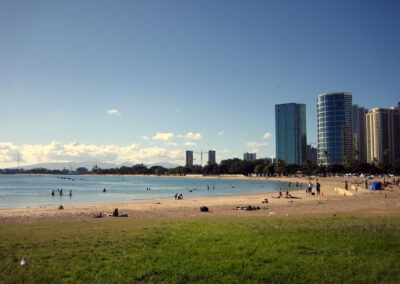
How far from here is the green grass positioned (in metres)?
7.47

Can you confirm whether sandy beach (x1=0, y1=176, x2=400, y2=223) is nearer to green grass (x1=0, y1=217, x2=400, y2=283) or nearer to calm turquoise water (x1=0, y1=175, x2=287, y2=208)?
green grass (x1=0, y1=217, x2=400, y2=283)

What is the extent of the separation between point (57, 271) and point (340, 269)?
274 inches

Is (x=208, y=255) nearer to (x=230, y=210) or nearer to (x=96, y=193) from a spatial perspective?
(x=230, y=210)

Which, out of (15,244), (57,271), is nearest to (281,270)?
(57,271)

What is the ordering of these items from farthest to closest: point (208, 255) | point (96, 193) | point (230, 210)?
point (96, 193), point (230, 210), point (208, 255)

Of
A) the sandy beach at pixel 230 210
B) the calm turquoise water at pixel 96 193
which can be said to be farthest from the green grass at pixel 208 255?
the calm turquoise water at pixel 96 193

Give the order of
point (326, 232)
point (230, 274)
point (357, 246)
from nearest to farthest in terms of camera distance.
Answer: point (230, 274) < point (357, 246) < point (326, 232)

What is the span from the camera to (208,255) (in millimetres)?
9086

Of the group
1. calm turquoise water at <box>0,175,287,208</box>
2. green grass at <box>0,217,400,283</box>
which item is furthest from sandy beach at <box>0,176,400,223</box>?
calm turquoise water at <box>0,175,287,208</box>

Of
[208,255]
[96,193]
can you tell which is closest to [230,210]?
[208,255]

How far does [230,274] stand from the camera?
7.50 m

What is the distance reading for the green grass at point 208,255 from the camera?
24.5 ft

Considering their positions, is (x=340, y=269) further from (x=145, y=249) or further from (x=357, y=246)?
(x=145, y=249)

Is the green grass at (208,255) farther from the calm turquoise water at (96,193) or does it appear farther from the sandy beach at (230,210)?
the calm turquoise water at (96,193)
